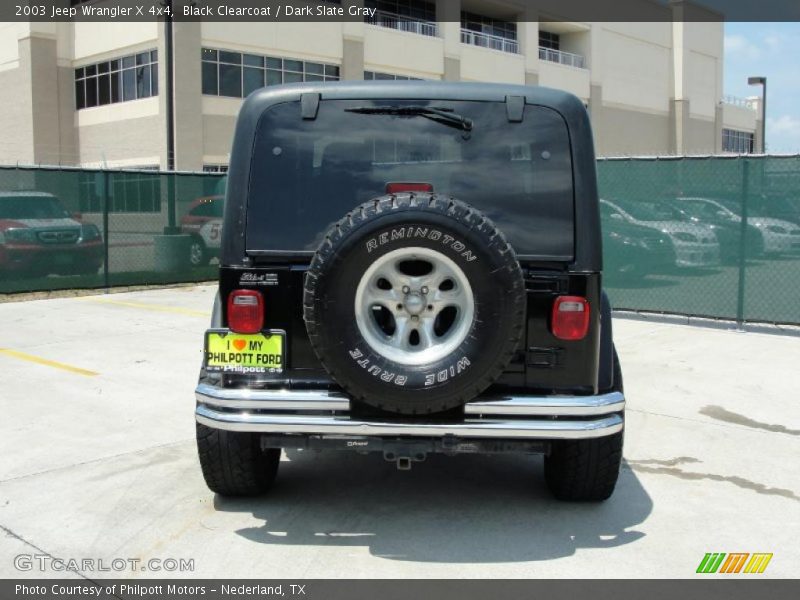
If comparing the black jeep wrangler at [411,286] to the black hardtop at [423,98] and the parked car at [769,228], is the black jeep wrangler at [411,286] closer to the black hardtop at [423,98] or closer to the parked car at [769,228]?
the black hardtop at [423,98]

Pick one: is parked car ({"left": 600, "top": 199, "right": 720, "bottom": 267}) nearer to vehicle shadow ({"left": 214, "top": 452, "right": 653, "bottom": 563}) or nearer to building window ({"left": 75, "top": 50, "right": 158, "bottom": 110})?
vehicle shadow ({"left": 214, "top": 452, "right": 653, "bottom": 563})

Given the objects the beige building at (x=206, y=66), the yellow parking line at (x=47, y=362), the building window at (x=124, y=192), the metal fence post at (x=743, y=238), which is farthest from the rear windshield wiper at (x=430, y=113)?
the beige building at (x=206, y=66)

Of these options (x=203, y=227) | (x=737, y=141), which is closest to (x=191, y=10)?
(x=203, y=227)

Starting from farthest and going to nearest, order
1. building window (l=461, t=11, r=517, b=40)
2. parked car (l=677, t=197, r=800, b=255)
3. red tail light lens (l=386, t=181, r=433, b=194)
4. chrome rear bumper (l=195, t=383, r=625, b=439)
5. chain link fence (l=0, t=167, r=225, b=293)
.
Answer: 1. building window (l=461, t=11, r=517, b=40)
2. chain link fence (l=0, t=167, r=225, b=293)
3. parked car (l=677, t=197, r=800, b=255)
4. red tail light lens (l=386, t=181, r=433, b=194)
5. chrome rear bumper (l=195, t=383, r=625, b=439)

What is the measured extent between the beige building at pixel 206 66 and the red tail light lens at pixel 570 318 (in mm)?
28376

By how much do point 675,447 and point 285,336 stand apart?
310 cm

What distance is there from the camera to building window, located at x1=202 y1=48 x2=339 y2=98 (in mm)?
31844

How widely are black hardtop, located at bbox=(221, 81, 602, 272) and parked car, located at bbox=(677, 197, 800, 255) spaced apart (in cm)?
694

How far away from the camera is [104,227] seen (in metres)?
15.1

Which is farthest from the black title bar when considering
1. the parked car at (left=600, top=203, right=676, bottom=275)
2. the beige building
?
the parked car at (left=600, top=203, right=676, bottom=275)

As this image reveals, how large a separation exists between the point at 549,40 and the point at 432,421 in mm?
48267

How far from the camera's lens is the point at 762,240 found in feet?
35.2

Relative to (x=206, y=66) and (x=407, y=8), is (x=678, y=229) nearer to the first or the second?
(x=206, y=66)

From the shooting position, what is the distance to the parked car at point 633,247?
11703 mm
